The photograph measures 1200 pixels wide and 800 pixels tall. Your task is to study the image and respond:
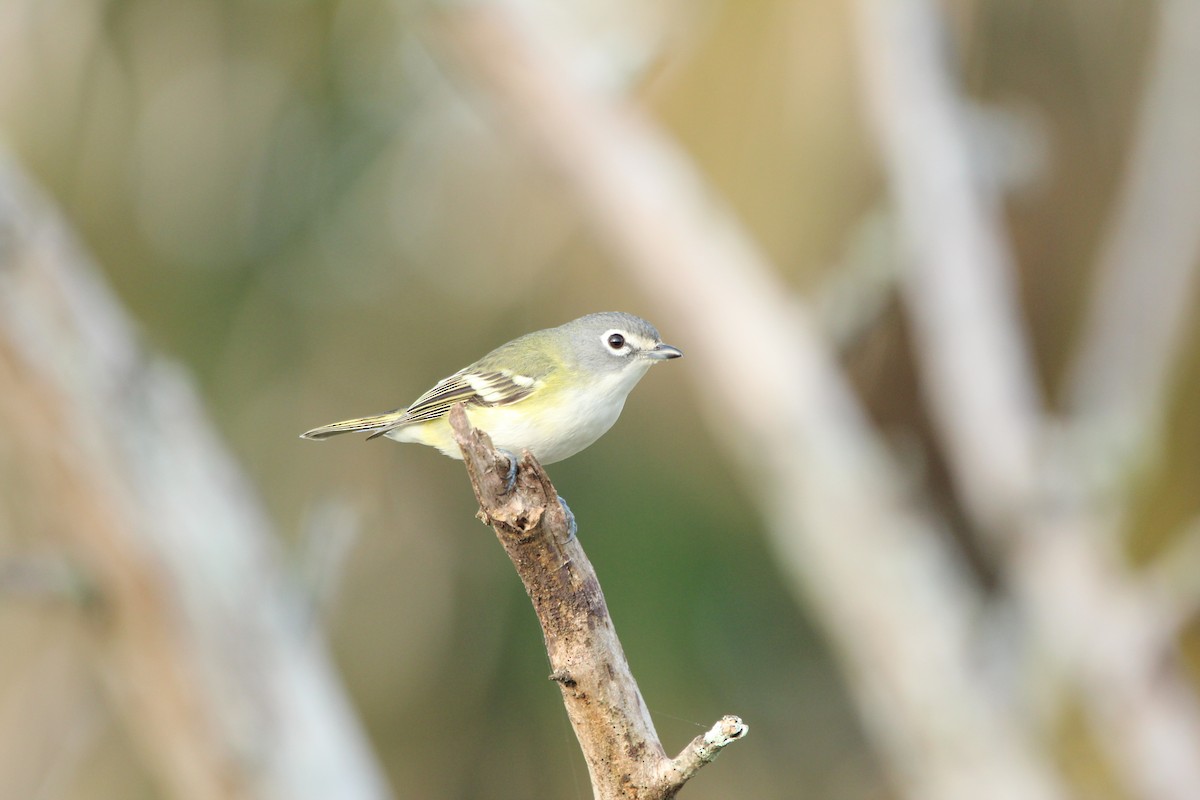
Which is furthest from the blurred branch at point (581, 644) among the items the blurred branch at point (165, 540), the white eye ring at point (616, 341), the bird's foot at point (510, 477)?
the blurred branch at point (165, 540)

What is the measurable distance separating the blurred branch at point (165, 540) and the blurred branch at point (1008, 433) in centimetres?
299

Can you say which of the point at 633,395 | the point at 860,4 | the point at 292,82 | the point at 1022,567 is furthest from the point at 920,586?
the point at 292,82

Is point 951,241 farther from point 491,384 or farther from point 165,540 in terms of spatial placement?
point 165,540

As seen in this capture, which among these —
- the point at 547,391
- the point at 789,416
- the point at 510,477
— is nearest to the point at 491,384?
the point at 547,391

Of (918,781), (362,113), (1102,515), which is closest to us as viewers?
(1102,515)

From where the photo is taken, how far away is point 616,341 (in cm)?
249

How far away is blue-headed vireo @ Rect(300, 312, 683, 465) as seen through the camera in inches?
93.7

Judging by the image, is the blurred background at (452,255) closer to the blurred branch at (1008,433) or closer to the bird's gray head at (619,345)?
the blurred branch at (1008,433)

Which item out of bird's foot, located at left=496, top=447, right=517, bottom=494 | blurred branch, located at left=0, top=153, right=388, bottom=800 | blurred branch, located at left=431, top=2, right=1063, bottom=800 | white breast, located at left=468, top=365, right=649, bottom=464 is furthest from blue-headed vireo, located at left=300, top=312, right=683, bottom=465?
blurred branch, located at left=431, top=2, right=1063, bottom=800

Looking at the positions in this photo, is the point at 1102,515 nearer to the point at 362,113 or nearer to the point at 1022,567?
the point at 1022,567

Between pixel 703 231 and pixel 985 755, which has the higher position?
pixel 703 231

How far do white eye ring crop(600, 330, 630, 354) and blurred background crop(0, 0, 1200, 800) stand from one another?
9.27 feet

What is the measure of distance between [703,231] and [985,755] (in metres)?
2.63

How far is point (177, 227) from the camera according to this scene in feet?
18.9
